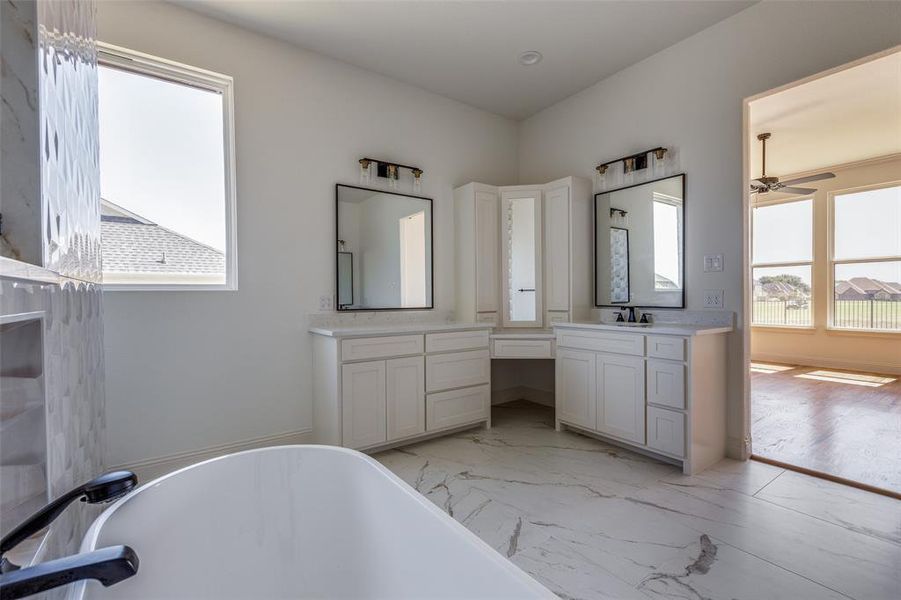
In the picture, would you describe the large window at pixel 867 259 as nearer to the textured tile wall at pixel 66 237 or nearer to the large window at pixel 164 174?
the large window at pixel 164 174

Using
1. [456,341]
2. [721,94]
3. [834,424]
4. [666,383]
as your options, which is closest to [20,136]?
[456,341]

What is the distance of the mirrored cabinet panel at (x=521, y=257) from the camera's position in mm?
3615

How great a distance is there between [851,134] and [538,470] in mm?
5050

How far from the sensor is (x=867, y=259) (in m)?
5.11

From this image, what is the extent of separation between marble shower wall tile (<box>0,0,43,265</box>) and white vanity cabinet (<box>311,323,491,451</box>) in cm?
195

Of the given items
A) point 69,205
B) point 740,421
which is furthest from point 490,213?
point 69,205

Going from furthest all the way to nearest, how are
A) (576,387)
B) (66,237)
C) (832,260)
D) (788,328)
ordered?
(788,328) < (832,260) < (576,387) < (66,237)

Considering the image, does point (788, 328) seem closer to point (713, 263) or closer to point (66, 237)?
point (713, 263)

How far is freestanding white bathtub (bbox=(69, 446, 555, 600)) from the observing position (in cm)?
95

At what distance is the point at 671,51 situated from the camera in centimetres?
291

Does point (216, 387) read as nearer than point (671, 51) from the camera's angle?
Yes

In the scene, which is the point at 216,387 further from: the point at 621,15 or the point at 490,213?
the point at 621,15

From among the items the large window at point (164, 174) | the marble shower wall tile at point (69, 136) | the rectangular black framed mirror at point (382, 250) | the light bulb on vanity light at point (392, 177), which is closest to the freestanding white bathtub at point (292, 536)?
the marble shower wall tile at point (69, 136)

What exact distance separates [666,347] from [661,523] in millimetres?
1035
